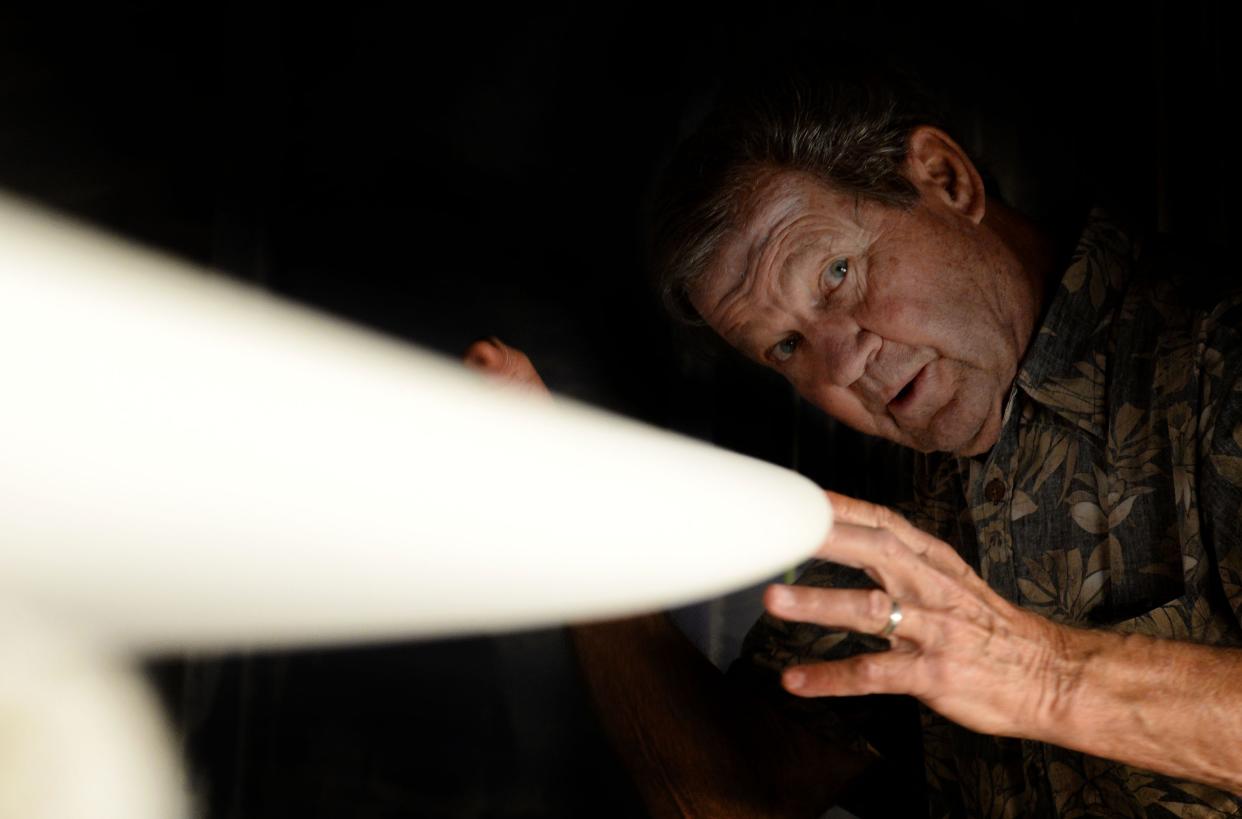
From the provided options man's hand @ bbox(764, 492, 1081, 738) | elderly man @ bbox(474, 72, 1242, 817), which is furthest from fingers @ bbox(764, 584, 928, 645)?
elderly man @ bbox(474, 72, 1242, 817)

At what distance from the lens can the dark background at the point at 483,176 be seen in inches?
25.2

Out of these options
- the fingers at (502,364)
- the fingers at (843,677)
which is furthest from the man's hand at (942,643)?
the fingers at (502,364)

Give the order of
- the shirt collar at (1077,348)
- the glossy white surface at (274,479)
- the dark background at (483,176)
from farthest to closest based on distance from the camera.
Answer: the shirt collar at (1077,348) → the dark background at (483,176) → the glossy white surface at (274,479)

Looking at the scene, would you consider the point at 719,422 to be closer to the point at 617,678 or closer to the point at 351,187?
the point at 617,678

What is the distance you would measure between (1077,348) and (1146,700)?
296mm

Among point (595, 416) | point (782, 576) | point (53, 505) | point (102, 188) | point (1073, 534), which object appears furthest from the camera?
point (782, 576)

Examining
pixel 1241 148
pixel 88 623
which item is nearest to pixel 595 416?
pixel 88 623

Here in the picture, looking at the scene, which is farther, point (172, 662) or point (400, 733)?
point (400, 733)

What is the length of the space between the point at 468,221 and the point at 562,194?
4.5 inches

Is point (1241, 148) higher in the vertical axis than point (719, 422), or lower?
higher

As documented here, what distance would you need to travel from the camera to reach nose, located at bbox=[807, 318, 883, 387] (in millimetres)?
792

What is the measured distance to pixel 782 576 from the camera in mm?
1040

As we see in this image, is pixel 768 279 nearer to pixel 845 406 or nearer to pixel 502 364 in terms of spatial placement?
pixel 845 406

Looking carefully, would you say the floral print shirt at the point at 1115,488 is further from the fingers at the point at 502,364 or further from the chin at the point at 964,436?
the fingers at the point at 502,364
